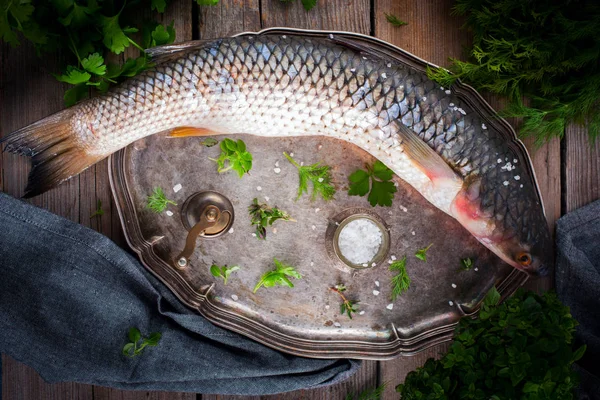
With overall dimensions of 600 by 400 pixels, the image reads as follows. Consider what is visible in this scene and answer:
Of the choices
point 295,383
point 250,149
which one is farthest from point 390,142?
point 295,383

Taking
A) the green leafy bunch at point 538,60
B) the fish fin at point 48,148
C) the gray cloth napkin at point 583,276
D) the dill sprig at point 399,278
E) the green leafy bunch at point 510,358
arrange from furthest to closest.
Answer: the dill sprig at point 399,278, the gray cloth napkin at point 583,276, the fish fin at point 48,148, the green leafy bunch at point 538,60, the green leafy bunch at point 510,358

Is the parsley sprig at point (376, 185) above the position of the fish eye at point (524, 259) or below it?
above

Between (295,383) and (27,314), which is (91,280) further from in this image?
(295,383)

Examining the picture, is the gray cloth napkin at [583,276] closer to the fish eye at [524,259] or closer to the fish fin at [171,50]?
the fish eye at [524,259]

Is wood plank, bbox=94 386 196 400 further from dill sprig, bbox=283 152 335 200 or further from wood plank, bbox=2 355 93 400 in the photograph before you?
dill sprig, bbox=283 152 335 200

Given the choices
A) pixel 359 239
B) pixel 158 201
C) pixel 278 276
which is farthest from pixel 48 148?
pixel 359 239

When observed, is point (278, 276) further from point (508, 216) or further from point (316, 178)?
point (508, 216)

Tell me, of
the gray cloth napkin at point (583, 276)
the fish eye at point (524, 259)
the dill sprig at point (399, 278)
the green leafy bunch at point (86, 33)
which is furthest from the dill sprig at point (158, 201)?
the gray cloth napkin at point (583, 276)
